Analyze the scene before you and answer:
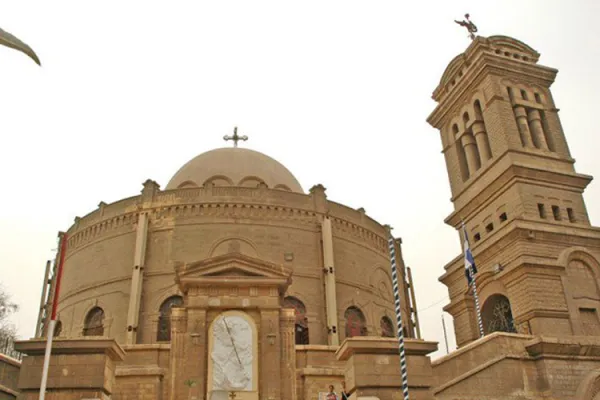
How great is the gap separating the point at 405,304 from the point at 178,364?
19388mm

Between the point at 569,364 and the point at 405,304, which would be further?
the point at 405,304

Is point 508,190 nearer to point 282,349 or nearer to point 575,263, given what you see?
point 575,263

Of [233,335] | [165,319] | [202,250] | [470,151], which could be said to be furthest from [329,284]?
[233,335]

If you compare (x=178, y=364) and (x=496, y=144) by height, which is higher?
(x=496, y=144)

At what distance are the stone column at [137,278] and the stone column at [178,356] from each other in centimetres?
887

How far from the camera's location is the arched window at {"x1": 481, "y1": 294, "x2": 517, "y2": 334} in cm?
2350

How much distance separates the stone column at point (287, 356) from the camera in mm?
17406

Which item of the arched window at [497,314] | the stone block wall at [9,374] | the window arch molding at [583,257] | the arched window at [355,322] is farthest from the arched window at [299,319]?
the stone block wall at [9,374]

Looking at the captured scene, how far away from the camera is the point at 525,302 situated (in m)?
21.7

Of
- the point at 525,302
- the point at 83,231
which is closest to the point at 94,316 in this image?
the point at 83,231

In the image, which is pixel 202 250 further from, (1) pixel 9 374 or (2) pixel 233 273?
(1) pixel 9 374

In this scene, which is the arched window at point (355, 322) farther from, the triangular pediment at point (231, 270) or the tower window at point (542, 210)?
the triangular pediment at point (231, 270)

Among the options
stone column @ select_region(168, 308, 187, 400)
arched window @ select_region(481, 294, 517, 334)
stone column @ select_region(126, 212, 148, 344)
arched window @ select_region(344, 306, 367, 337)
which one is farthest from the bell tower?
stone column @ select_region(126, 212, 148, 344)

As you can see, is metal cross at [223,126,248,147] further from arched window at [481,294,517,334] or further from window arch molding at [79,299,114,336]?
arched window at [481,294,517,334]
